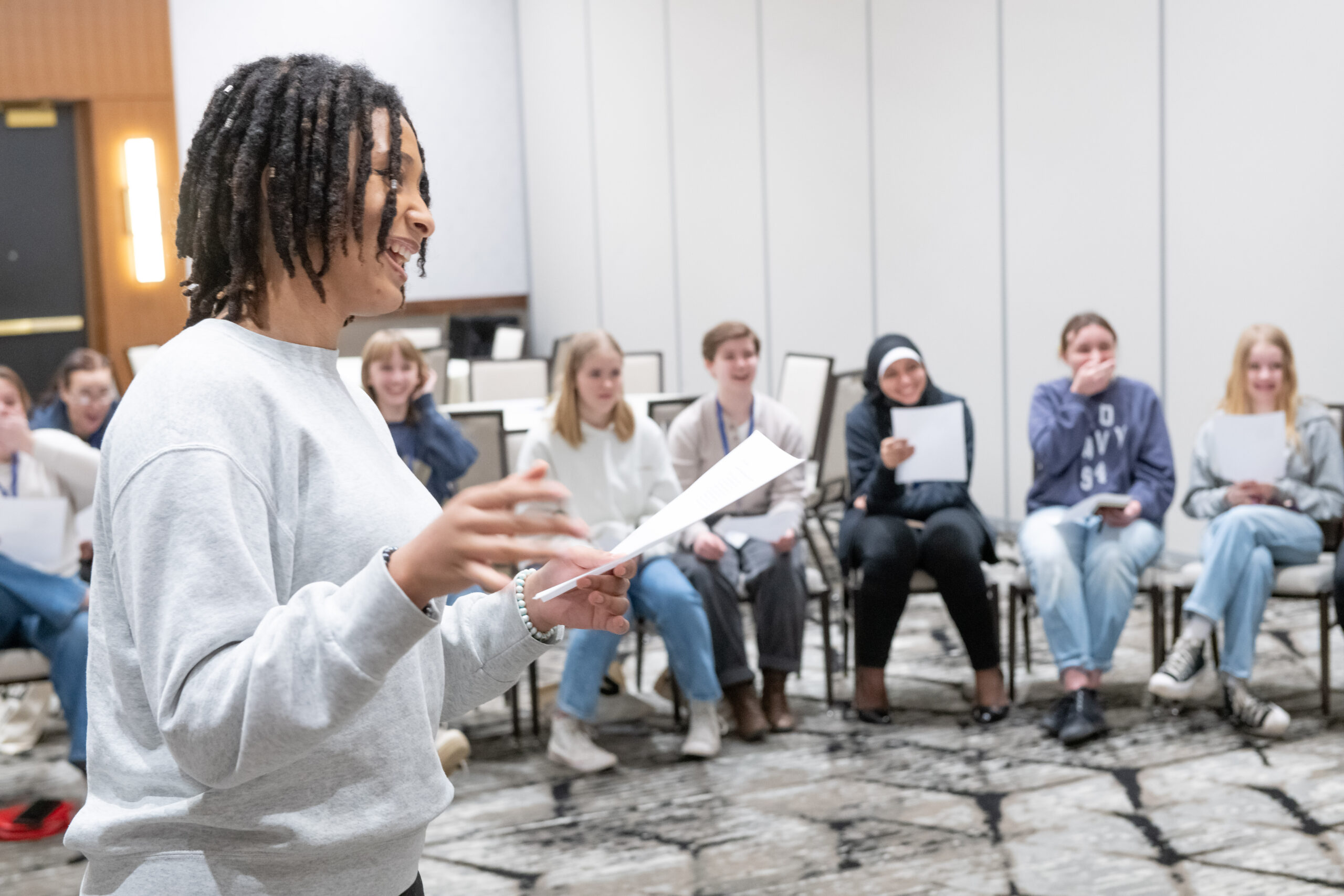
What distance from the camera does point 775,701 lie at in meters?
4.28

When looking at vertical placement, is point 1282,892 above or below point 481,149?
below

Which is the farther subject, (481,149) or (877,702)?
(481,149)

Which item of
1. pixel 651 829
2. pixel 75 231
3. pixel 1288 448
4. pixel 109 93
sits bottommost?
pixel 651 829

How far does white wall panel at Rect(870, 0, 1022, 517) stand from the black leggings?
9.04ft

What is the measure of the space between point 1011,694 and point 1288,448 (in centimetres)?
121

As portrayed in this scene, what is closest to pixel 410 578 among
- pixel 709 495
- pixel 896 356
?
pixel 709 495

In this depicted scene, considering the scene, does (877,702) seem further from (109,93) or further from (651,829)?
(109,93)

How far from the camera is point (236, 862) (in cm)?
104

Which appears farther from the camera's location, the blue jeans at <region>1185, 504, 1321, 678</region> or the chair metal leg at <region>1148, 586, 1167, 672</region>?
the chair metal leg at <region>1148, 586, 1167, 672</region>

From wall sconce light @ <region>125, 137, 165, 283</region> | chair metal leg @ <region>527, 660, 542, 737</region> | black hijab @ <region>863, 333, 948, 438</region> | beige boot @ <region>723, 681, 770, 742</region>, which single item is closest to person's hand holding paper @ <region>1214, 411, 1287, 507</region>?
black hijab @ <region>863, 333, 948, 438</region>

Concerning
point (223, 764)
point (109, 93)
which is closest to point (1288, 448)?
point (223, 764)

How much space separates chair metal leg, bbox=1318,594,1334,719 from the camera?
409 centimetres

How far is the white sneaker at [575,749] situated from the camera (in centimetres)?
396

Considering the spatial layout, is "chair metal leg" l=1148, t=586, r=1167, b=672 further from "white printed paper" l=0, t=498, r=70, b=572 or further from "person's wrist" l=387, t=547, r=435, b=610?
"person's wrist" l=387, t=547, r=435, b=610
